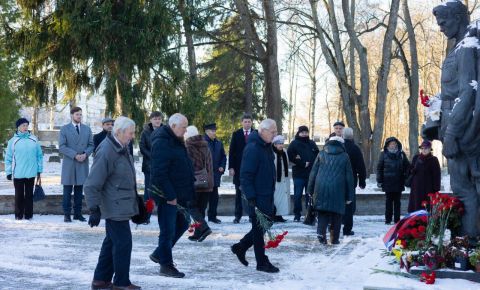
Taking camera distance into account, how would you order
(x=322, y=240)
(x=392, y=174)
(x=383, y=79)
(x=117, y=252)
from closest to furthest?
1. (x=117, y=252)
2. (x=322, y=240)
3. (x=392, y=174)
4. (x=383, y=79)

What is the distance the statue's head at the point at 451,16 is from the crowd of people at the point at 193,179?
243 centimetres

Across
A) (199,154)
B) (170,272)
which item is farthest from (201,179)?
(170,272)

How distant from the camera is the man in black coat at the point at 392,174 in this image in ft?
43.7

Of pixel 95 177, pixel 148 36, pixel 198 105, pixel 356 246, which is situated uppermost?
pixel 148 36

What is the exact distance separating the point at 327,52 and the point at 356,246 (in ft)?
42.6

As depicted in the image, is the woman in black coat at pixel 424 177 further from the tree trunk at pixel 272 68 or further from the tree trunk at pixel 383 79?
the tree trunk at pixel 383 79

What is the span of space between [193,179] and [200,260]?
1435mm

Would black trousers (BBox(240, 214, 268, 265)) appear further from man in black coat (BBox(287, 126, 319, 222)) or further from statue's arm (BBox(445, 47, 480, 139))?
man in black coat (BBox(287, 126, 319, 222))

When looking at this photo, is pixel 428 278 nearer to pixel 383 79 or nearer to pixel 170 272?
pixel 170 272

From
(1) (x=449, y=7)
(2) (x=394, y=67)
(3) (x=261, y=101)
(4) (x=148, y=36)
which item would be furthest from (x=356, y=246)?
(2) (x=394, y=67)

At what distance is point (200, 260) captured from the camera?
9.34m

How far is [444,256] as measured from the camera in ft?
22.0

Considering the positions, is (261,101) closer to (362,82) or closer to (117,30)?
(362,82)

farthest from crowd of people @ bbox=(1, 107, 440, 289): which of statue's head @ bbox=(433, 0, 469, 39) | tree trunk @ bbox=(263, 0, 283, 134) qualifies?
tree trunk @ bbox=(263, 0, 283, 134)
